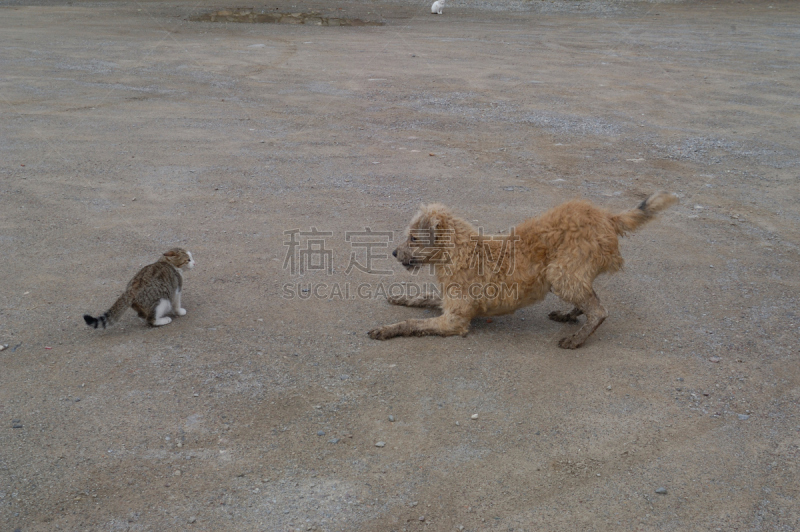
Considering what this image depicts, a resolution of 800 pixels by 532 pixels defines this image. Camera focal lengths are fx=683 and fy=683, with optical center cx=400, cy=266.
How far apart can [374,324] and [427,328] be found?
1.79ft

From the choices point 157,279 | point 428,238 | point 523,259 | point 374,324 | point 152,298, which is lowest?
point 374,324

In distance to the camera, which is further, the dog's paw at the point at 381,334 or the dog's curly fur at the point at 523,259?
the dog's paw at the point at 381,334

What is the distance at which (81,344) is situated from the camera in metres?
5.72

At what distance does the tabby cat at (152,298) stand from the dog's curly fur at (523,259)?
178cm

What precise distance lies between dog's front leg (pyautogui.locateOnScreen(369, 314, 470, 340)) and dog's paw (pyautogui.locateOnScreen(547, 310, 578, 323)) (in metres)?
0.93

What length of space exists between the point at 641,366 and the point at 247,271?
155 inches

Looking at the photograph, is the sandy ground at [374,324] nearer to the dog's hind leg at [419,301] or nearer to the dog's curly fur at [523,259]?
the dog's hind leg at [419,301]

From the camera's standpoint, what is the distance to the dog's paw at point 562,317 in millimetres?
6336

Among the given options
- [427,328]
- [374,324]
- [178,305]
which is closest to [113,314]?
[178,305]

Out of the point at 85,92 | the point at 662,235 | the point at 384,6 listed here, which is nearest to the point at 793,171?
the point at 662,235

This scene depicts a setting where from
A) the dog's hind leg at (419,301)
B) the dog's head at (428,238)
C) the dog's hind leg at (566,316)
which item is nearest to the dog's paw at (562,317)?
the dog's hind leg at (566,316)

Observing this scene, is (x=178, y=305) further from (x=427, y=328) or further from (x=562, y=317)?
(x=562, y=317)

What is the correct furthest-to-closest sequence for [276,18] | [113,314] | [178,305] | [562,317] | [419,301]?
[276,18]
[419,301]
[562,317]
[178,305]
[113,314]

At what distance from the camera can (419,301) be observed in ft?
21.6
